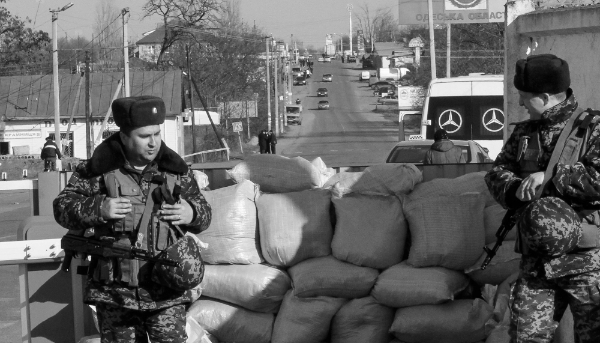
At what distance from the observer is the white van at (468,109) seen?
722 inches

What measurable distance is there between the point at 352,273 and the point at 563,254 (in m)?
1.65

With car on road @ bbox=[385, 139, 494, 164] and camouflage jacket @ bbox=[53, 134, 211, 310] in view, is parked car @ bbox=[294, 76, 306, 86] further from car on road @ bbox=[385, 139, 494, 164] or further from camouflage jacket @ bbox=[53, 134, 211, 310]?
camouflage jacket @ bbox=[53, 134, 211, 310]

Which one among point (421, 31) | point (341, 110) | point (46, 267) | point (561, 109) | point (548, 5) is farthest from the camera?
point (341, 110)

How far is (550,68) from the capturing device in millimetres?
3811

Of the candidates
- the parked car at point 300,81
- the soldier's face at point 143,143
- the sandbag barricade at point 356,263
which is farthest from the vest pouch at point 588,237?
the parked car at point 300,81

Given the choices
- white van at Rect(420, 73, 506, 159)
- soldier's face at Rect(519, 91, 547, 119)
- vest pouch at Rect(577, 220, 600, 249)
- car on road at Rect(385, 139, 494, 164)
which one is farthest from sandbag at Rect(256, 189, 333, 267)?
white van at Rect(420, 73, 506, 159)

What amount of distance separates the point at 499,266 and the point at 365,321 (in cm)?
83

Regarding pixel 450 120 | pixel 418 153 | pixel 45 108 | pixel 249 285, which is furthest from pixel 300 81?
pixel 249 285

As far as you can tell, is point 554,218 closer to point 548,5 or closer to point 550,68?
point 550,68

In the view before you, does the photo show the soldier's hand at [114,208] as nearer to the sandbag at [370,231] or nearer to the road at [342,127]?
the sandbag at [370,231]

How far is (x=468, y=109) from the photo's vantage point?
18.4 m

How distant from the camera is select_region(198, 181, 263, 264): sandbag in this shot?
17.1ft

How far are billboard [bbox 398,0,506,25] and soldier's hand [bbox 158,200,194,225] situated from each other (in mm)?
38134

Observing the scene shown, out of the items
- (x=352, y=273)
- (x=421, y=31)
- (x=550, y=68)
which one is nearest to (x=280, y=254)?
(x=352, y=273)
